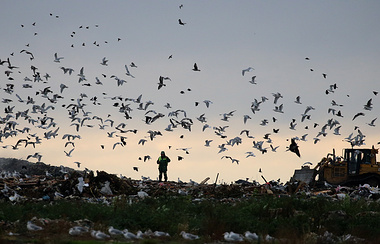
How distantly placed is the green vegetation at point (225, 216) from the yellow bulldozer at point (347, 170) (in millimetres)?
11896

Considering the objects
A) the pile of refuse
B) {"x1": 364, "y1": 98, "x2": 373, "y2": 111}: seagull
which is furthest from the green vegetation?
{"x1": 364, "y1": 98, "x2": 373, "y2": 111}: seagull

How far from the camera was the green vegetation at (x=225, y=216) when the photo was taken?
12.1 meters

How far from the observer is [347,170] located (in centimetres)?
2747

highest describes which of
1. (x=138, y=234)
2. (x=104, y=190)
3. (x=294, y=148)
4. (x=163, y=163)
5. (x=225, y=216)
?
(x=294, y=148)

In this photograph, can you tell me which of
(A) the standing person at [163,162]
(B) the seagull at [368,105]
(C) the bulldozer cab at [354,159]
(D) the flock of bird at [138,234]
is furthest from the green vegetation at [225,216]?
(C) the bulldozer cab at [354,159]

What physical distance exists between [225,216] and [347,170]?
53.7 feet

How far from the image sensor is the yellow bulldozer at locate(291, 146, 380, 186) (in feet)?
90.0

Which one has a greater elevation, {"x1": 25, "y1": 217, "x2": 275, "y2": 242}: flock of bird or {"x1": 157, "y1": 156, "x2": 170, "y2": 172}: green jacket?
{"x1": 157, "y1": 156, "x2": 170, "y2": 172}: green jacket

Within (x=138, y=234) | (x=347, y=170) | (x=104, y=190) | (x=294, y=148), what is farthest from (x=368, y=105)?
(x=138, y=234)

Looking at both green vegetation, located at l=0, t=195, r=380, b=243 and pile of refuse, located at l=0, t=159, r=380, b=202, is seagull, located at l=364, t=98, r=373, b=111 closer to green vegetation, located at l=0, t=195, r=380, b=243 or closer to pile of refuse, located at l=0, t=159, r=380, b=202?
pile of refuse, located at l=0, t=159, r=380, b=202

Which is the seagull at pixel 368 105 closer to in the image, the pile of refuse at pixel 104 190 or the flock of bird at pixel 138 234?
the pile of refuse at pixel 104 190

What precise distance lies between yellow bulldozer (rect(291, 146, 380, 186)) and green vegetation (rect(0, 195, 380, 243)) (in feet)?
39.0

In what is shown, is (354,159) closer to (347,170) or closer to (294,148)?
(347,170)

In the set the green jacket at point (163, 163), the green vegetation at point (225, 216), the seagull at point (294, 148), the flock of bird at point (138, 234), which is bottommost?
the flock of bird at point (138, 234)
